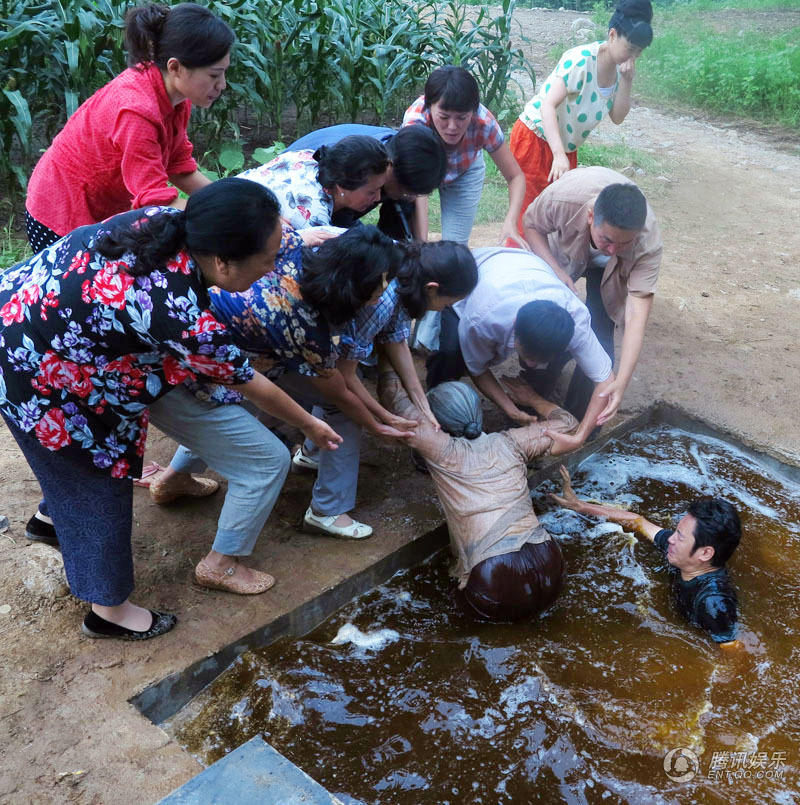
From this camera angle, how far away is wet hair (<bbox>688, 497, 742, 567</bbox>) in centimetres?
308

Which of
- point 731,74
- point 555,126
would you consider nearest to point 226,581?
point 555,126

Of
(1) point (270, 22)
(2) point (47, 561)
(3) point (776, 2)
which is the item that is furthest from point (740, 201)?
(3) point (776, 2)

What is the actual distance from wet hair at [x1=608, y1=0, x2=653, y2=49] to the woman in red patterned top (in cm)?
234

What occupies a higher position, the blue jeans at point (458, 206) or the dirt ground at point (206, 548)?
the blue jeans at point (458, 206)

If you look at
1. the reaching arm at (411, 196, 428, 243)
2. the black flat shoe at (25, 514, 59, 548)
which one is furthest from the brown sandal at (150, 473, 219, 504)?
the reaching arm at (411, 196, 428, 243)

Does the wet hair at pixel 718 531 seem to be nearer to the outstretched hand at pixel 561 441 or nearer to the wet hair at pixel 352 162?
the outstretched hand at pixel 561 441

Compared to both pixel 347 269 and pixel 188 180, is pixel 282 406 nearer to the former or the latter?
pixel 347 269

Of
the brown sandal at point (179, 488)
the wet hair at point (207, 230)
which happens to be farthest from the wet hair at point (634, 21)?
the brown sandal at point (179, 488)

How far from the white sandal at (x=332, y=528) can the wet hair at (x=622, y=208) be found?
1.64m

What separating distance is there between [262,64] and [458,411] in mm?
4814

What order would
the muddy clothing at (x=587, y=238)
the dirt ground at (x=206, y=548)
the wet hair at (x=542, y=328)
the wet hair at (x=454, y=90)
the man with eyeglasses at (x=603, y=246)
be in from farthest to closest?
the muddy clothing at (x=587, y=238)
the wet hair at (x=454, y=90)
the man with eyeglasses at (x=603, y=246)
the wet hair at (x=542, y=328)
the dirt ground at (x=206, y=548)

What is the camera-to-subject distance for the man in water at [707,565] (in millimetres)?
3035

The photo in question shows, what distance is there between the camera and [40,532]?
2.95 meters

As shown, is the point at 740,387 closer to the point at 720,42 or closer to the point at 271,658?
the point at 271,658
